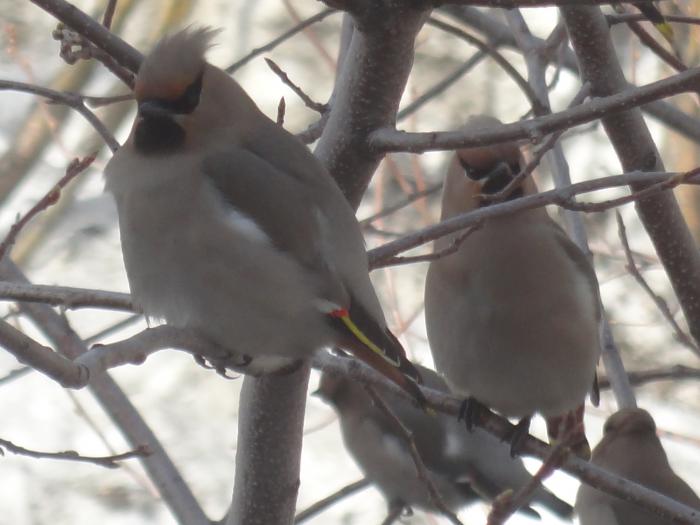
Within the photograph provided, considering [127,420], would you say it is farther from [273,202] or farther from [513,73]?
[513,73]

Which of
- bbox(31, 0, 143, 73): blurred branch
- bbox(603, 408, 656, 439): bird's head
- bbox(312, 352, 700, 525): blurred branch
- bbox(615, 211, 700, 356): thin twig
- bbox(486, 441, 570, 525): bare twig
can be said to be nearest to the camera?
bbox(486, 441, 570, 525): bare twig

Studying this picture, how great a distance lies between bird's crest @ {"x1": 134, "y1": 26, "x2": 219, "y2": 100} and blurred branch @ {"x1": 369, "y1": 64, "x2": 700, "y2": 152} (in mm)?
537

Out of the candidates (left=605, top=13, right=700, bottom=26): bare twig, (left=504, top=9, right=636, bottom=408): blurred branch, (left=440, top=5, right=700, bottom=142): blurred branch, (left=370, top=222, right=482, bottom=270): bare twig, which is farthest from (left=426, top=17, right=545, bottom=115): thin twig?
(left=370, top=222, right=482, bottom=270): bare twig

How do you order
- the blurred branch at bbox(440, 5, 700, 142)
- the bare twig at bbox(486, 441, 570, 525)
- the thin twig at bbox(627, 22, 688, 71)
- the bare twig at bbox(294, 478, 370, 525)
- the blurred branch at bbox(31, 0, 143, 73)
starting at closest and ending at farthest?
1. the bare twig at bbox(486, 441, 570, 525)
2. the blurred branch at bbox(31, 0, 143, 73)
3. the thin twig at bbox(627, 22, 688, 71)
4. the bare twig at bbox(294, 478, 370, 525)
5. the blurred branch at bbox(440, 5, 700, 142)

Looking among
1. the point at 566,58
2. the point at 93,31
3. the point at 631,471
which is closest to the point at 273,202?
the point at 93,31

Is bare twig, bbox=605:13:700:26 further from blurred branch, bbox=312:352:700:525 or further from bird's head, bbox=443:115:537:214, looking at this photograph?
blurred branch, bbox=312:352:700:525

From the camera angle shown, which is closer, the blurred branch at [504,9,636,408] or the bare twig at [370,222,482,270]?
the bare twig at [370,222,482,270]

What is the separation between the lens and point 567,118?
2598mm

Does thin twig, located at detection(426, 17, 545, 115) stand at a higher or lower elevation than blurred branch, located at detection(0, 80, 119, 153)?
higher

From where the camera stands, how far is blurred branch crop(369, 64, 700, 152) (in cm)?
247

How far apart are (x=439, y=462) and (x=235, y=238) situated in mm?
2093

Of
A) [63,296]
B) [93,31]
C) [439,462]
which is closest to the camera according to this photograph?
[63,296]

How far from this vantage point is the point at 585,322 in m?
3.74

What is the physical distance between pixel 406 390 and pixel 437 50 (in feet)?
23.3
